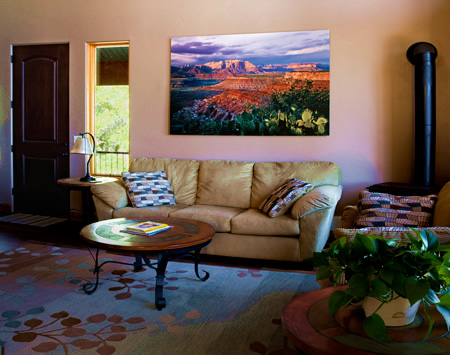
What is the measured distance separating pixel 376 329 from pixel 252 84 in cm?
370

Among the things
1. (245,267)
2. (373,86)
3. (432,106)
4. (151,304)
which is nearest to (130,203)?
(245,267)

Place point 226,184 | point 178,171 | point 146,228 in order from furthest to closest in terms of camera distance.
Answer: point 178,171 → point 226,184 → point 146,228

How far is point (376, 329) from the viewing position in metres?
→ 1.26

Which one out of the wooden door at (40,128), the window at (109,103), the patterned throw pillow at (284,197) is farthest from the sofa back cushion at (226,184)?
the wooden door at (40,128)

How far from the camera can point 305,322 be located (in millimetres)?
1499

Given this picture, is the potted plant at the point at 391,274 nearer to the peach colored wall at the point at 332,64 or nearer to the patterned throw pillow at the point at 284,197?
the patterned throw pillow at the point at 284,197

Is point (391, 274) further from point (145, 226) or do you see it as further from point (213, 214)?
point (213, 214)

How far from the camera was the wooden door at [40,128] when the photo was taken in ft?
17.7

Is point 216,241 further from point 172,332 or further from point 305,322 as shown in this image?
point 305,322

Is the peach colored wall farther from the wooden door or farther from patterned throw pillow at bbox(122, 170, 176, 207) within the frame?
patterned throw pillow at bbox(122, 170, 176, 207)

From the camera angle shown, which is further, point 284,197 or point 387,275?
point 284,197

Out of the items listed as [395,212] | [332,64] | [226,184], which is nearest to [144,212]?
[226,184]

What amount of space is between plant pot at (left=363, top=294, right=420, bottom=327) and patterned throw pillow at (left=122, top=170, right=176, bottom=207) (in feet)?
9.86

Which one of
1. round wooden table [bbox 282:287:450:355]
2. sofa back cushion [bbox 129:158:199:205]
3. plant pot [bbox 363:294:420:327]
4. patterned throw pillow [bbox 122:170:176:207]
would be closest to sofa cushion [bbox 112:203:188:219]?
patterned throw pillow [bbox 122:170:176:207]
